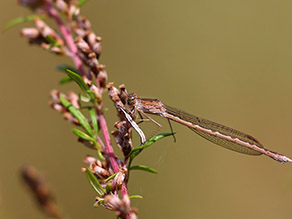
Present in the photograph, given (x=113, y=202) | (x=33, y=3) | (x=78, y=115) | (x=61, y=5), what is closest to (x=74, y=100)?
(x=78, y=115)

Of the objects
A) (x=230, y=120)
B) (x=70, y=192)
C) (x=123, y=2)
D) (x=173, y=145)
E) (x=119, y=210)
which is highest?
(x=123, y=2)

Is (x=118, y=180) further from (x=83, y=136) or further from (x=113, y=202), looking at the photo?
(x=83, y=136)

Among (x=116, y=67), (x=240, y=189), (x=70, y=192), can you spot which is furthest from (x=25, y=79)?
(x=240, y=189)

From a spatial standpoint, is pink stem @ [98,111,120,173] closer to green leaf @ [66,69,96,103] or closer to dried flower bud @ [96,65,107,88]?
green leaf @ [66,69,96,103]

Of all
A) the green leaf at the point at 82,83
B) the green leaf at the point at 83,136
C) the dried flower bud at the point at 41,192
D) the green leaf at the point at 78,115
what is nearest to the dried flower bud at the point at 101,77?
the green leaf at the point at 82,83

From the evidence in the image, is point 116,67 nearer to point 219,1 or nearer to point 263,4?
point 219,1

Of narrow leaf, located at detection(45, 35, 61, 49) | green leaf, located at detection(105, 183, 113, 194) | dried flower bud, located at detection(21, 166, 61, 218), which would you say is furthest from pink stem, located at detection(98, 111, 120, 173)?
dried flower bud, located at detection(21, 166, 61, 218)

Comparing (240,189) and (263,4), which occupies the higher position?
(263,4)

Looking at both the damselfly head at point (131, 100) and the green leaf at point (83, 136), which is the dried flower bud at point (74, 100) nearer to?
the green leaf at point (83, 136)
